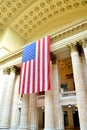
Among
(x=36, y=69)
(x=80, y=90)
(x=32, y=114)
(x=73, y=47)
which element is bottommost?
(x=32, y=114)

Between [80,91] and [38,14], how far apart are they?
10.2 meters

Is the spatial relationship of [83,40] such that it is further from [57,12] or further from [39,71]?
[57,12]

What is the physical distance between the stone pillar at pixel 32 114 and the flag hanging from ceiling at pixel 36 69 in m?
1.68

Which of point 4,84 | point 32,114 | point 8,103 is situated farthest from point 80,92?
point 4,84

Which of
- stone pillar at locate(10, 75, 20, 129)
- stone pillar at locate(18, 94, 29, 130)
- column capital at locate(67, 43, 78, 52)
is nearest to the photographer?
column capital at locate(67, 43, 78, 52)

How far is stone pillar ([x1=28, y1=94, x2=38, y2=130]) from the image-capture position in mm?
9422

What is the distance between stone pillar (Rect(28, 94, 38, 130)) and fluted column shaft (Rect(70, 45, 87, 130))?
12.4 feet

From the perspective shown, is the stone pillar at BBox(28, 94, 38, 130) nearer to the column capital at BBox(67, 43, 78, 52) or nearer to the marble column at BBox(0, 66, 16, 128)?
the marble column at BBox(0, 66, 16, 128)

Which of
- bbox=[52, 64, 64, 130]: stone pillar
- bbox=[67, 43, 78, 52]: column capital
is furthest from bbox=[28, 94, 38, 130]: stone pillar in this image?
bbox=[67, 43, 78, 52]: column capital

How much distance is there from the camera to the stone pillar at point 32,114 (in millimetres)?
9422

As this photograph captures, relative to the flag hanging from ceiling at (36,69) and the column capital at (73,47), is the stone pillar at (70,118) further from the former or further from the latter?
the column capital at (73,47)

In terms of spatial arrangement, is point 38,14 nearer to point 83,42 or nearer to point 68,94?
point 83,42

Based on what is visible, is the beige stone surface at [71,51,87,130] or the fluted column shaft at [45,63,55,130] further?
the fluted column shaft at [45,63,55,130]

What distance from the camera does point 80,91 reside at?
7625 mm
